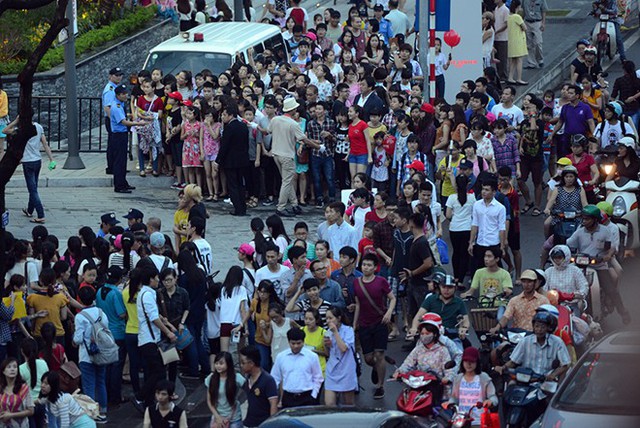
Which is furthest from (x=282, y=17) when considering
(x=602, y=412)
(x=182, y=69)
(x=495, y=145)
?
(x=602, y=412)

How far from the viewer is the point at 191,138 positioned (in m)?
21.9

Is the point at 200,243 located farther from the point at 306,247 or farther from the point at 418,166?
the point at 418,166

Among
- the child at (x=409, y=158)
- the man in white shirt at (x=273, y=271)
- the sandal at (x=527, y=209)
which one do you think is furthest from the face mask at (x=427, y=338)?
the sandal at (x=527, y=209)

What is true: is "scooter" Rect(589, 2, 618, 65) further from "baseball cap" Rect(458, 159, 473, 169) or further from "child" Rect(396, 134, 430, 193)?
"baseball cap" Rect(458, 159, 473, 169)

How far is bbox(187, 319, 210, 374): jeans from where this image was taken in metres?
15.7

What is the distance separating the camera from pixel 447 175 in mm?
19094

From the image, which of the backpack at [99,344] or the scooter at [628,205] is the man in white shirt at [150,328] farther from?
the scooter at [628,205]

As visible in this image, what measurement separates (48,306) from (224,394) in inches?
99.6

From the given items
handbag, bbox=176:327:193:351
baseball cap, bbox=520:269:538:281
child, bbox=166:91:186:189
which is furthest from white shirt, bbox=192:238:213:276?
child, bbox=166:91:186:189

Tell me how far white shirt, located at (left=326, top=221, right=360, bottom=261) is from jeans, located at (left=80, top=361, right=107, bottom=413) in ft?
11.6

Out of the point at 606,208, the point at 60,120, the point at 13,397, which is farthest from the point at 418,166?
the point at 60,120

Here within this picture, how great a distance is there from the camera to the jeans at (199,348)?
1573 centimetres

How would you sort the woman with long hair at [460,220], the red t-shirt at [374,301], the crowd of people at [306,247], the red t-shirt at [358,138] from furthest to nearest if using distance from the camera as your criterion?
1. the red t-shirt at [358,138]
2. the woman with long hair at [460,220]
3. the red t-shirt at [374,301]
4. the crowd of people at [306,247]

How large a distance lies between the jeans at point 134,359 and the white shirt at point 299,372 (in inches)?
83.0
